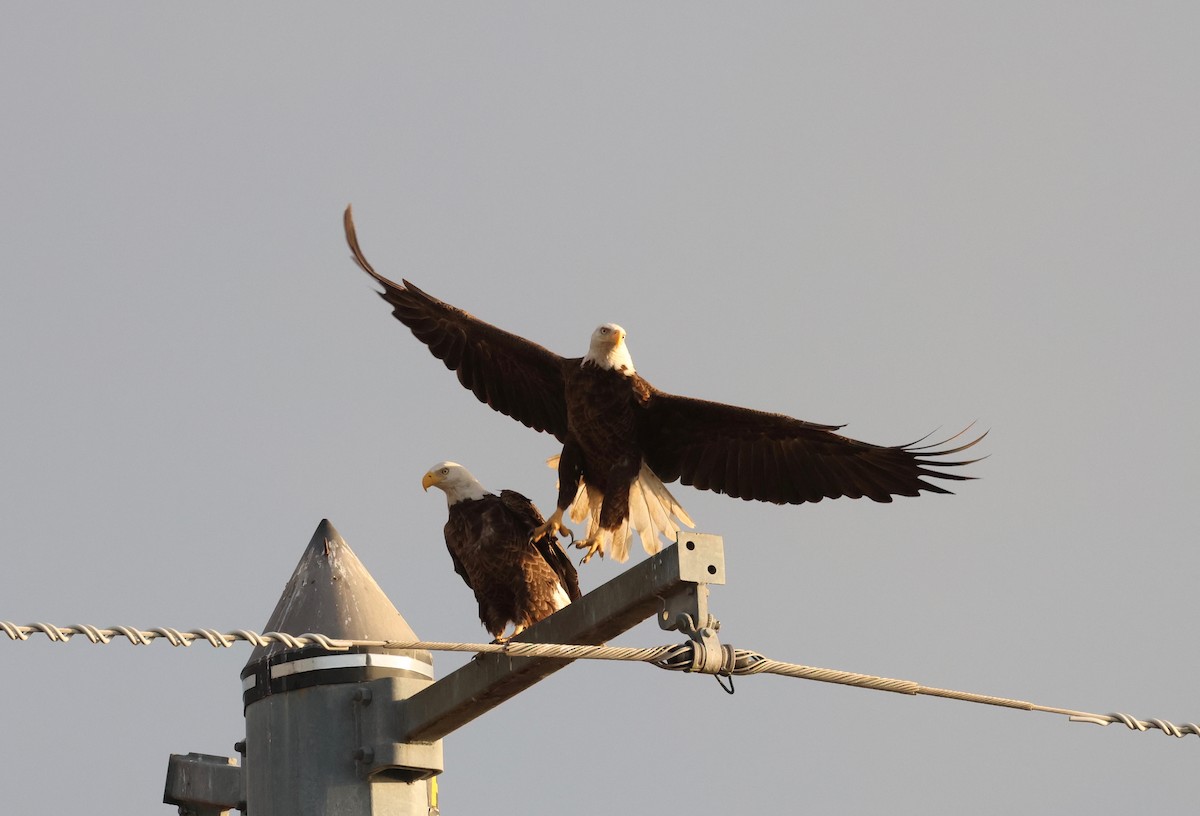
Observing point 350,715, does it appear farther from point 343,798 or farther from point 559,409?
point 559,409

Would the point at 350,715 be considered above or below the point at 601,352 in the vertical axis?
below

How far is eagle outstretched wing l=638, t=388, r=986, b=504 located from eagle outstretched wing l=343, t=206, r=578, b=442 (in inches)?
30.8

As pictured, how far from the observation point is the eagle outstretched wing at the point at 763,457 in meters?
8.23

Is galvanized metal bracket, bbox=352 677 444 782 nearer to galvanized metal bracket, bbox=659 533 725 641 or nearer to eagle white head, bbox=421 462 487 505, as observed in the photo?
galvanized metal bracket, bbox=659 533 725 641

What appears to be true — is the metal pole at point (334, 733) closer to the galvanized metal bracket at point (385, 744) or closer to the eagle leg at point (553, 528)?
the galvanized metal bracket at point (385, 744)

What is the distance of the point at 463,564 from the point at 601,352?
117 cm

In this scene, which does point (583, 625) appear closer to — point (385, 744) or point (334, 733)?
point (385, 744)

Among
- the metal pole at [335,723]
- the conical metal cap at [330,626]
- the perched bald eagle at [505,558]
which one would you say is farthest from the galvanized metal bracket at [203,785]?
the perched bald eagle at [505,558]

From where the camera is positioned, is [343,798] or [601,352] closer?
[343,798]

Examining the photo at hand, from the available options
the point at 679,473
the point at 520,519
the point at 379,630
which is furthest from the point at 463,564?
the point at 379,630

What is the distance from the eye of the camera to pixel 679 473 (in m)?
8.48

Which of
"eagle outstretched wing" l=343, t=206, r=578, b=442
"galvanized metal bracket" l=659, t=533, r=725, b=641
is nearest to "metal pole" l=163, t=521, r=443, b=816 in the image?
"galvanized metal bracket" l=659, t=533, r=725, b=641

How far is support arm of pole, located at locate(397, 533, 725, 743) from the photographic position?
5.23 meters

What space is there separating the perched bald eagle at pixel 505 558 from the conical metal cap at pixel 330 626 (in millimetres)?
1370
